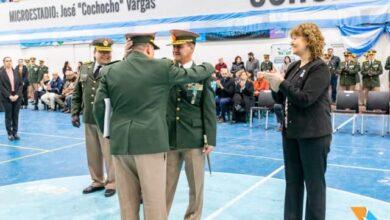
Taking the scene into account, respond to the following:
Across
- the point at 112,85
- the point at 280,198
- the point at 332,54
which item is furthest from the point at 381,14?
the point at 112,85

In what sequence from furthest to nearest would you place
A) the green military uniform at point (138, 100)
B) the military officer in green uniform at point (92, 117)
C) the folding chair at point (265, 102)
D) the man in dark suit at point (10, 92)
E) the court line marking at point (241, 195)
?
A: 1. the folding chair at point (265, 102)
2. the man in dark suit at point (10, 92)
3. the military officer in green uniform at point (92, 117)
4. the court line marking at point (241, 195)
5. the green military uniform at point (138, 100)

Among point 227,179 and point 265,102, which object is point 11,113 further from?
point 265,102

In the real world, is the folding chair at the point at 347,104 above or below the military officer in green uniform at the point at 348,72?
below

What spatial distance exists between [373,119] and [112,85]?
10337 mm

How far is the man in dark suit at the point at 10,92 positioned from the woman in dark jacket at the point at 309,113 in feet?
23.6

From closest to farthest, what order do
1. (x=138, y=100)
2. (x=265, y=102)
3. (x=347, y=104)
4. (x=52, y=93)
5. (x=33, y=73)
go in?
(x=138, y=100), (x=347, y=104), (x=265, y=102), (x=52, y=93), (x=33, y=73)

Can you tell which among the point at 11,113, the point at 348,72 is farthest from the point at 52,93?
the point at 348,72

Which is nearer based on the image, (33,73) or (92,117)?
(92,117)

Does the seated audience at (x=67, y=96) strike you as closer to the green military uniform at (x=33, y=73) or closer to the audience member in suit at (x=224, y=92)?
the green military uniform at (x=33, y=73)

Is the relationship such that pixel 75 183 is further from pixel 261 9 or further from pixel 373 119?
pixel 261 9

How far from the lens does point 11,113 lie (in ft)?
29.6

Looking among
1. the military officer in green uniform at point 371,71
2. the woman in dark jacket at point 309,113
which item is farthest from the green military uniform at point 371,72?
the woman in dark jacket at point 309,113

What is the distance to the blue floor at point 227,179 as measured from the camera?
14.4 ft

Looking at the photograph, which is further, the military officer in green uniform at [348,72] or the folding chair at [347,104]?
the military officer in green uniform at [348,72]
